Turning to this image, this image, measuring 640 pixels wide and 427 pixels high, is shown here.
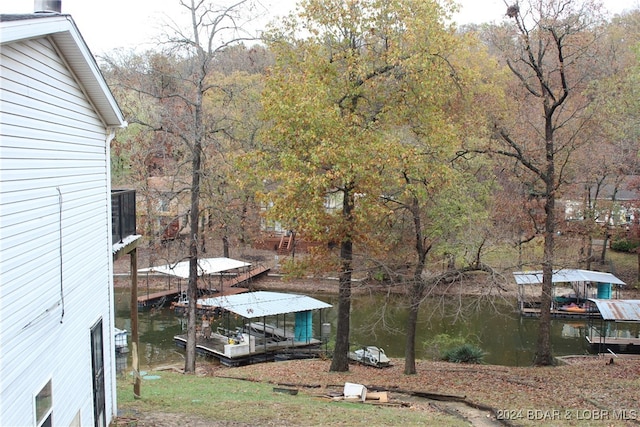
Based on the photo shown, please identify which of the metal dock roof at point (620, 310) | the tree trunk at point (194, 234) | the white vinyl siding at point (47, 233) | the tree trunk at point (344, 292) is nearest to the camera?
the white vinyl siding at point (47, 233)

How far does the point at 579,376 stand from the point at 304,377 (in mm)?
7637

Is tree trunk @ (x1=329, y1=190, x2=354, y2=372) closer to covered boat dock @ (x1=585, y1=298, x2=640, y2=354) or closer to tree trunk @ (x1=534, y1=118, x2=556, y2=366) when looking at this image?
tree trunk @ (x1=534, y1=118, x2=556, y2=366)

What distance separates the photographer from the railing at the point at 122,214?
10695 millimetres

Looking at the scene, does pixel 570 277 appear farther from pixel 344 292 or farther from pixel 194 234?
pixel 194 234

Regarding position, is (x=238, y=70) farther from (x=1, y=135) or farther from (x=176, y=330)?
(x=1, y=135)

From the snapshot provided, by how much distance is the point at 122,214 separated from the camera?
11281 millimetres

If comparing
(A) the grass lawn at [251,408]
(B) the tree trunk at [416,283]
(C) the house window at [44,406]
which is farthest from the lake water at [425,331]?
(C) the house window at [44,406]

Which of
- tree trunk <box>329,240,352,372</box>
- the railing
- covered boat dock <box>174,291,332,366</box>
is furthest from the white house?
covered boat dock <box>174,291,332,366</box>

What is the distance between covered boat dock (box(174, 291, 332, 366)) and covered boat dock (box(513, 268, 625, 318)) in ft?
35.5

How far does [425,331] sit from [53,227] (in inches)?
864

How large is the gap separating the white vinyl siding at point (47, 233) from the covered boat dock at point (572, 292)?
23.4m

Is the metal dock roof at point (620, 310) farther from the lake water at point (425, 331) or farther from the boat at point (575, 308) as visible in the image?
the boat at point (575, 308)

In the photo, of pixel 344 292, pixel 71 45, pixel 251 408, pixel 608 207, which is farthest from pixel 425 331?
pixel 71 45

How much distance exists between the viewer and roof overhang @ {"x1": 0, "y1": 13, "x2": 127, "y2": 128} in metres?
5.08
